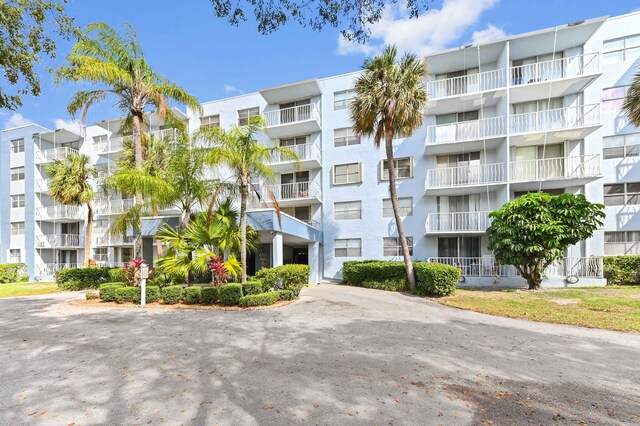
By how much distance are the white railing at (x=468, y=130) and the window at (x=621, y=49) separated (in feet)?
22.5

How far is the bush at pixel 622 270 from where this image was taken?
51.6 ft

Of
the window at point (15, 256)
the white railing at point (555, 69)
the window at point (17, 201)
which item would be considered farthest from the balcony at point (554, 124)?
the window at point (15, 256)

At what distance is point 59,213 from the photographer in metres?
27.1

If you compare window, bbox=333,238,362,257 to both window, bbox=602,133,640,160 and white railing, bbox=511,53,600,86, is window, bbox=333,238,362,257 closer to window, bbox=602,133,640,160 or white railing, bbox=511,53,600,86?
white railing, bbox=511,53,600,86

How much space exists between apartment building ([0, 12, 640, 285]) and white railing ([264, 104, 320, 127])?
0.10 m

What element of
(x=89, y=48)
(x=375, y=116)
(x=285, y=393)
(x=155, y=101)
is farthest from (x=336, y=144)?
(x=285, y=393)

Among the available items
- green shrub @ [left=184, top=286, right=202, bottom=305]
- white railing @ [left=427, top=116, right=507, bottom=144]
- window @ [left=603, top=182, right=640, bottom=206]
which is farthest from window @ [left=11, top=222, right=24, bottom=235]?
window @ [left=603, top=182, right=640, bottom=206]

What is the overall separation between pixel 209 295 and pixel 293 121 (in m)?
14.6

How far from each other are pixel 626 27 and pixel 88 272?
33068 mm

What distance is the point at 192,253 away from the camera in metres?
13.5

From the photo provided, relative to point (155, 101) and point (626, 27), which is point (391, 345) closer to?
point (155, 101)

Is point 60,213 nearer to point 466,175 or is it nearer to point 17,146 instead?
point 17,146

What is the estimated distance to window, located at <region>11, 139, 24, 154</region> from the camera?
95.2 ft

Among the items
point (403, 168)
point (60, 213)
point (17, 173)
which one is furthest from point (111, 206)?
point (403, 168)
